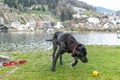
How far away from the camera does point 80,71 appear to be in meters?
18.0

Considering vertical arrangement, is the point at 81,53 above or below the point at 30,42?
above

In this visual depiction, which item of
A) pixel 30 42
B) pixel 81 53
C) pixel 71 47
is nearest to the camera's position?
pixel 81 53

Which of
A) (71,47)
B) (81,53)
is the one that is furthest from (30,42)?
(81,53)

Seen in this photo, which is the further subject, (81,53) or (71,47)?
(71,47)

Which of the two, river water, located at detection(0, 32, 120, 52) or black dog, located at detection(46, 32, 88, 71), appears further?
river water, located at detection(0, 32, 120, 52)

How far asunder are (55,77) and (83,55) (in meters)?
→ 1.98

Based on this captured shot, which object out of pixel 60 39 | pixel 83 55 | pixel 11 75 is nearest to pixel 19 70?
pixel 11 75

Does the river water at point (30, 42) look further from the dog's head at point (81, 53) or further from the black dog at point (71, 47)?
the dog's head at point (81, 53)

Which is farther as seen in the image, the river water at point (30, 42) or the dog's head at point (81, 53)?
the river water at point (30, 42)

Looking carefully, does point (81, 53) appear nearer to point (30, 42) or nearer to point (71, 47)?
point (71, 47)

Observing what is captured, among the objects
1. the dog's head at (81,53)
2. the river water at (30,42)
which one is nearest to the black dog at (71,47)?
the dog's head at (81,53)

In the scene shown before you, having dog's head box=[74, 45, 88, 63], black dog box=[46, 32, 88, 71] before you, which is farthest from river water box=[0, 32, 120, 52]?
dog's head box=[74, 45, 88, 63]

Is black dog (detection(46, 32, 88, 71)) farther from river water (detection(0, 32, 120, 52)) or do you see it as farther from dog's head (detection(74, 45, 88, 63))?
river water (detection(0, 32, 120, 52))

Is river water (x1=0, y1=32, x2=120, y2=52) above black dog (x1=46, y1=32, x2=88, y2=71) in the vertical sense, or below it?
below
